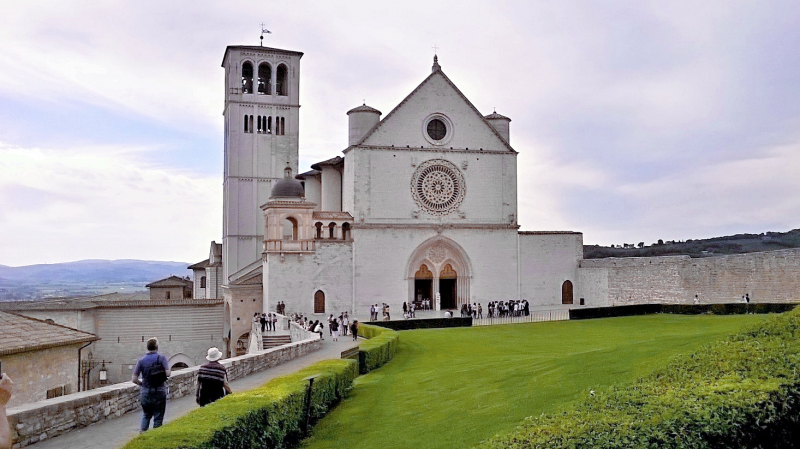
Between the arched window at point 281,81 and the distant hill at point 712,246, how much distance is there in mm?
42246

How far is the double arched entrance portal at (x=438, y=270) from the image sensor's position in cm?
4569

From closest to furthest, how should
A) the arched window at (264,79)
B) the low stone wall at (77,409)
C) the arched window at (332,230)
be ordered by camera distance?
the low stone wall at (77,409) → the arched window at (332,230) → the arched window at (264,79)

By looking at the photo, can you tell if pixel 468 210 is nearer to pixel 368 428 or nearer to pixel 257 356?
pixel 257 356

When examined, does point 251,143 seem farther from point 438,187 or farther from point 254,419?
point 254,419

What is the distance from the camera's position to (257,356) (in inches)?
729

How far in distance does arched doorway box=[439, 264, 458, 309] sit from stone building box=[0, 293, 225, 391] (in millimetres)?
14537

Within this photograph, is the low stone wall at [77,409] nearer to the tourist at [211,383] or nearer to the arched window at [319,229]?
the tourist at [211,383]

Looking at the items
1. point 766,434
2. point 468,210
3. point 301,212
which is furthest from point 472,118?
point 766,434

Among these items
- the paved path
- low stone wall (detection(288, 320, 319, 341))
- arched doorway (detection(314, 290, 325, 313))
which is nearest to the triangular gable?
arched doorway (detection(314, 290, 325, 313))

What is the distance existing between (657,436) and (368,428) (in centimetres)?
643

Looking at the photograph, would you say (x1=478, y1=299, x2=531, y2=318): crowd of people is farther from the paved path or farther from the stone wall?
the paved path

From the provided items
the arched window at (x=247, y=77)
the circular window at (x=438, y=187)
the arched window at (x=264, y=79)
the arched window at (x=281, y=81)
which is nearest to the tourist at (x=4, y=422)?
the circular window at (x=438, y=187)

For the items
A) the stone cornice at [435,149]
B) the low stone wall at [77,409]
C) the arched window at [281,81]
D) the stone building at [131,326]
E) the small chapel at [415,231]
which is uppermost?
the arched window at [281,81]

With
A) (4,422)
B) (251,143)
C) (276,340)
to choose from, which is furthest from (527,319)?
(4,422)
